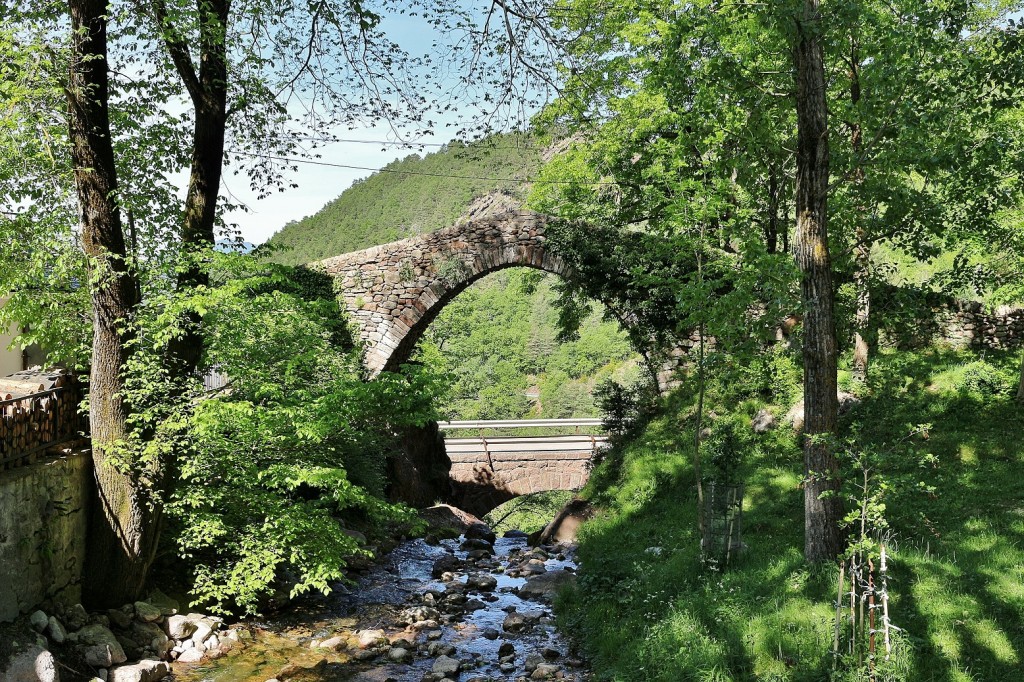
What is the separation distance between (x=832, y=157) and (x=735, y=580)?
425 cm

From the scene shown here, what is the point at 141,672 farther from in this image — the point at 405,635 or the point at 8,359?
the point at 8,359

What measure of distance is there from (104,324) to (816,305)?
21.4 feet

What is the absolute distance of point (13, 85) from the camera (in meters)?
6.36

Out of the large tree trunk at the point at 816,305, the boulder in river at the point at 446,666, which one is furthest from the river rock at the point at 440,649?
the large tree trunk at the point at 816,305

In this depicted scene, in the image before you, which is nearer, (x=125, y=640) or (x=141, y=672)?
(x=141, y=672)

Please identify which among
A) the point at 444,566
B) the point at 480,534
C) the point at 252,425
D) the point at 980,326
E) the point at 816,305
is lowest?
the point at 480,534

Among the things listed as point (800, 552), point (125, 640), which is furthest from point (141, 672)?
point (800, 552)

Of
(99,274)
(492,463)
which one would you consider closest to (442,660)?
(99,274)

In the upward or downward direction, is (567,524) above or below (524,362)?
below

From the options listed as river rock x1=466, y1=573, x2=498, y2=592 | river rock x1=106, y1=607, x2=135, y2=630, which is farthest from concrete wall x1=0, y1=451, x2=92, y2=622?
river rock x1=466, y1=573, x2=498, y2=592

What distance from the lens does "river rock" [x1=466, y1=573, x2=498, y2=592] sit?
1026 cm

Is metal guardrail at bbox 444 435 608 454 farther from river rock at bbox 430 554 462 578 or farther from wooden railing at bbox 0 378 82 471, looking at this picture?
wooden railing at bbox 0 378 82 471

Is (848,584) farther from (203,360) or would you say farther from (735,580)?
(203,360)

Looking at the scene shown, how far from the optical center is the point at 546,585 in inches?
376
